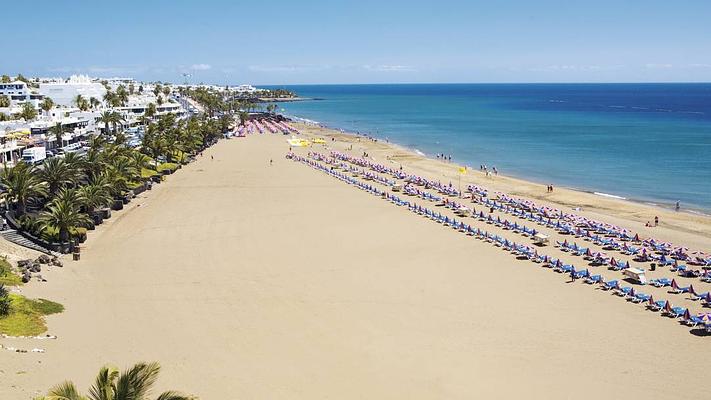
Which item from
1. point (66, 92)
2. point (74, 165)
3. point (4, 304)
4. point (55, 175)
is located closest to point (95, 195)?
point (55, 175)

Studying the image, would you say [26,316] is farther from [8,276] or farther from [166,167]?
[166,167]

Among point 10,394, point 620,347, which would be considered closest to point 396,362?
point 620,347

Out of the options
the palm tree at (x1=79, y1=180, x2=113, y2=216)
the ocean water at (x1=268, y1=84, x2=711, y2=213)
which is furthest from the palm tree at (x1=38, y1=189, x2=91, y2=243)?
the ocean water at (x1=268, y1=84, x2=711, y2=213)

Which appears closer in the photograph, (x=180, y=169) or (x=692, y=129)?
(x=180, y=169)

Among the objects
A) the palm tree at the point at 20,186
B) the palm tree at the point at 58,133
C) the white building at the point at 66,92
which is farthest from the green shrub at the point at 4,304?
the white building at the point at 66,92

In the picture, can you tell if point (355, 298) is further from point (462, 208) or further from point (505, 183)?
point (505, 183)

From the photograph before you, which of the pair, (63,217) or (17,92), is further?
(17,92)
